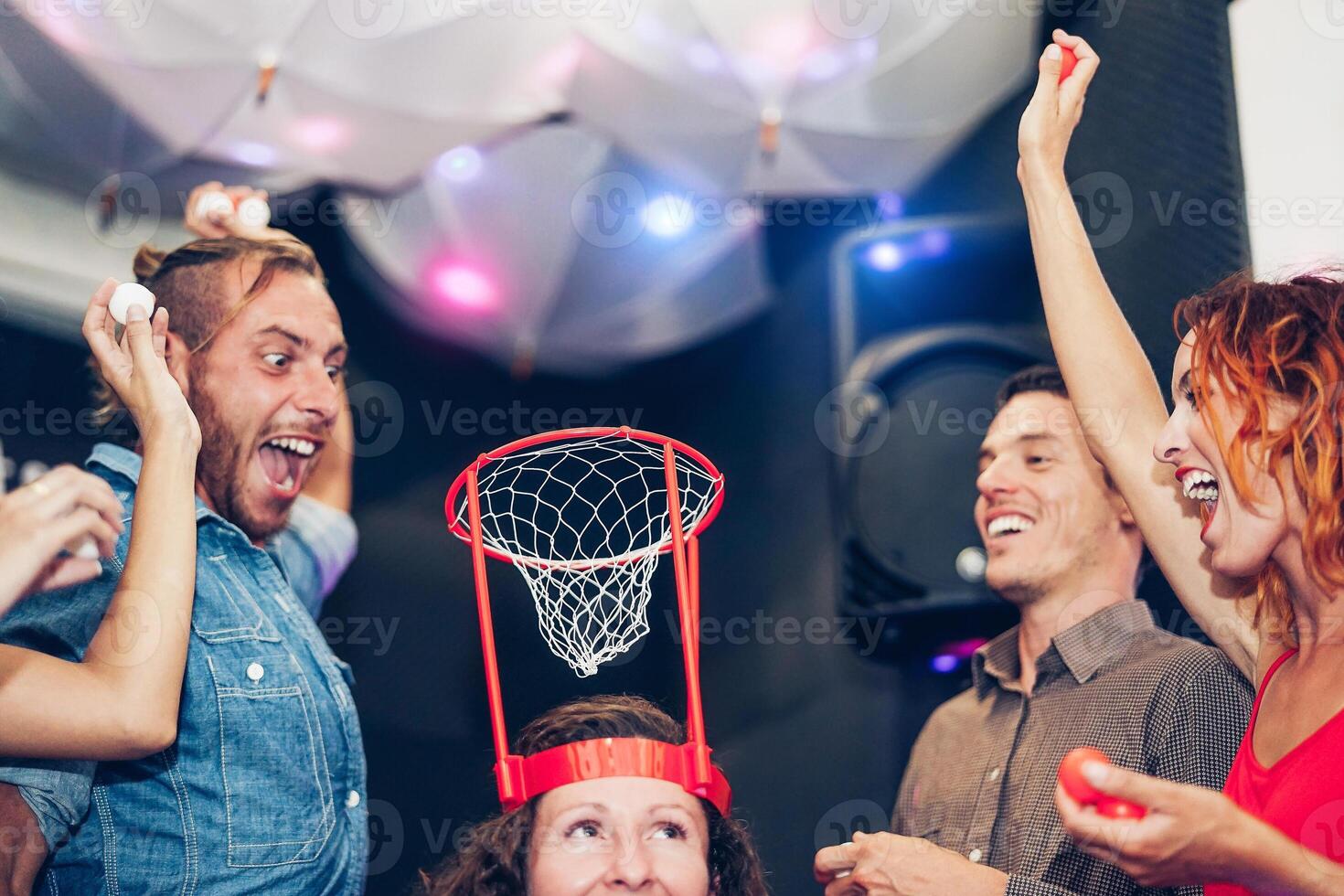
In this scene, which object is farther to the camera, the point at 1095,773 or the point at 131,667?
the point at 131,667

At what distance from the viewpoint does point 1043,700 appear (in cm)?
227

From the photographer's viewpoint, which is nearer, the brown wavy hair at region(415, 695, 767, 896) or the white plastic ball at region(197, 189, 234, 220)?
the brown wavy hair at region(415, 695, 767, 896)

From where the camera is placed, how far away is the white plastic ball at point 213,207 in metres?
2.44

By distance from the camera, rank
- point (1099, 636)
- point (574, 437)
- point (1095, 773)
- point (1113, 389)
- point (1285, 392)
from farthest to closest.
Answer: point (1099, 636)
point (574, 437)
point (1113, 389)
point (1285, 392)
point (1095, 773)

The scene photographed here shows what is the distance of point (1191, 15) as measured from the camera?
8.68ft

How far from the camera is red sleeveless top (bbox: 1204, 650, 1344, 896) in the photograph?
1388 millimetres

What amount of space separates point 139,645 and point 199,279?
2.94ft

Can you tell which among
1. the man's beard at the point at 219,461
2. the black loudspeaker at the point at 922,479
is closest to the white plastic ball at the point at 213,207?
the man's beard at the point at 219,461

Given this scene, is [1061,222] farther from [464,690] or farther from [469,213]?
[464,690]

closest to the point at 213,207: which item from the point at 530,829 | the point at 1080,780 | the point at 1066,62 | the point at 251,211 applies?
the point at 251,211

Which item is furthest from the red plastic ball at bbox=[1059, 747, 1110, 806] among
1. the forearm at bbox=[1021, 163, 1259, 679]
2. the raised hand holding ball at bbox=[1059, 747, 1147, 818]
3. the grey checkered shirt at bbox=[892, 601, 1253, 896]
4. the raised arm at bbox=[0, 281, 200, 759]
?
the raised arm at bbox=[0, 281, 200, 759]

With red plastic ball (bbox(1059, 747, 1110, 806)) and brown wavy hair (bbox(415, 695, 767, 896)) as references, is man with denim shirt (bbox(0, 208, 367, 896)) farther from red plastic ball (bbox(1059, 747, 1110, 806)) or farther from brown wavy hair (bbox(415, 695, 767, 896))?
A: red plastic ball (bbox(1059, 747, 1110, 806))

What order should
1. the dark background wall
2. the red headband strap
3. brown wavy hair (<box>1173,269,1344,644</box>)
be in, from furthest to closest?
1. the dark background wall
2. the red headband strap
3. brown wavy hair (<box>1173,269,1344,644</box>)

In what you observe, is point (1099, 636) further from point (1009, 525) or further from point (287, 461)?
point (287, 461)
